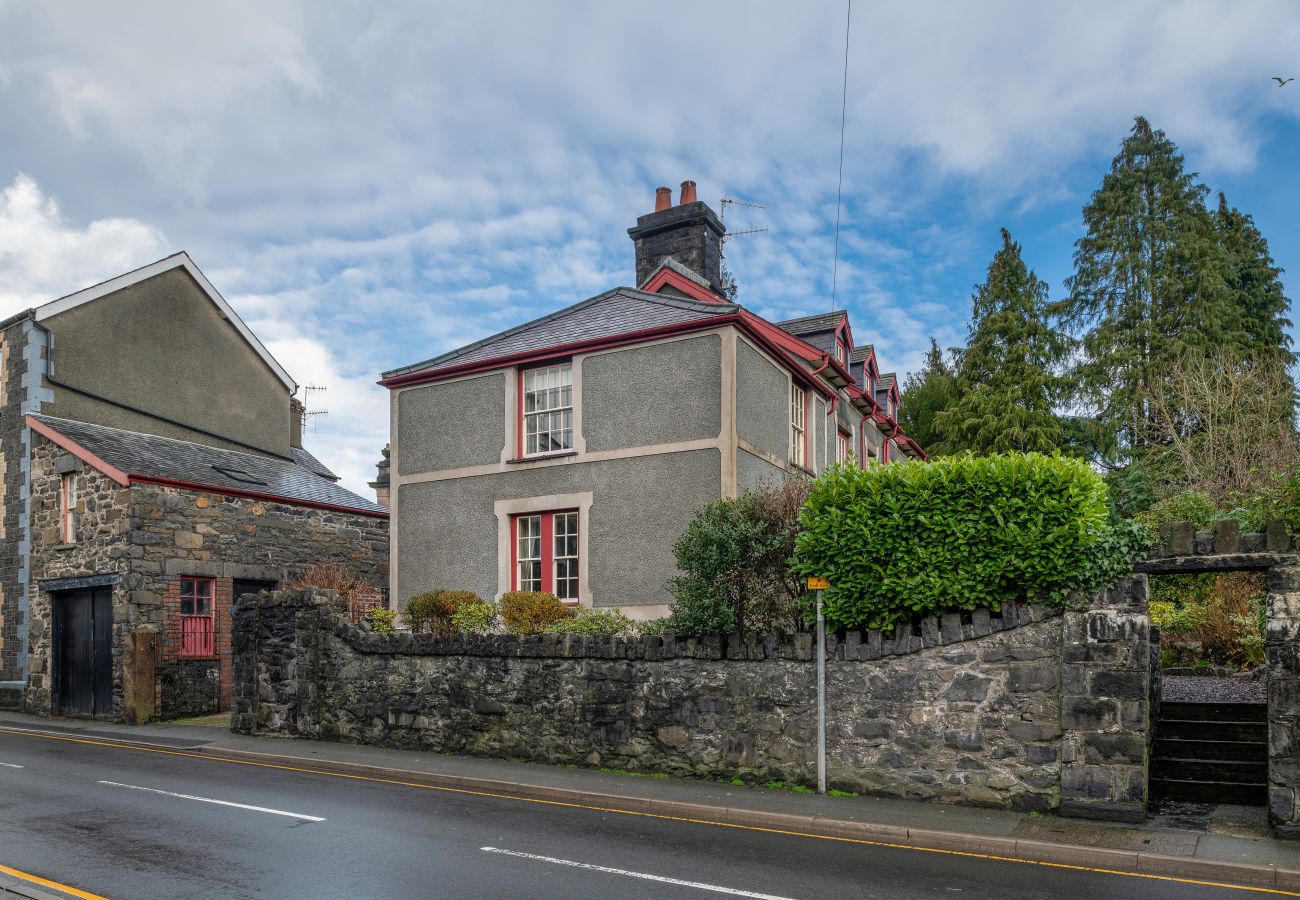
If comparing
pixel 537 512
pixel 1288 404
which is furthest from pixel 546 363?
pixel 1288 404

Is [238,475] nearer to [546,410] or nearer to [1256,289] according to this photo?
[546,410]

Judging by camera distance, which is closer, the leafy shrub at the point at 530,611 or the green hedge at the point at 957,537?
the green hedge at the point at 957,537

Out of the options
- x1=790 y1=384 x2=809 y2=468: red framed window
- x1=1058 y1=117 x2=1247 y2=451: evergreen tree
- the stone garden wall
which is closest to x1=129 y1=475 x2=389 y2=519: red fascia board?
the stone garden wall

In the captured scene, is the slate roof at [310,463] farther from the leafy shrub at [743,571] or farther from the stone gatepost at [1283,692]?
the stone gatepost at [1283,692]

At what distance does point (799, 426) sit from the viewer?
21250 mm

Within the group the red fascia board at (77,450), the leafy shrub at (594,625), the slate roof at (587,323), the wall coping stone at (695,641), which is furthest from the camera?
the red fascia board at (77,450)

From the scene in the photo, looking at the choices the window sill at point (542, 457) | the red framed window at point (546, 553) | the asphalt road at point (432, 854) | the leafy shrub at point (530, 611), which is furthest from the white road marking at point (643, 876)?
the window sill at point (542, 457)

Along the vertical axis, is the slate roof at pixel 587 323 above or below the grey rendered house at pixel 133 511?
above

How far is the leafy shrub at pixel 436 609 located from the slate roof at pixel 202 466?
23.1 feet

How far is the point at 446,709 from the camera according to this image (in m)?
15.2

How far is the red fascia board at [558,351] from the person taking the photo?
18.0 metres

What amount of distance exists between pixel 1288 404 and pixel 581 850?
2637 cm

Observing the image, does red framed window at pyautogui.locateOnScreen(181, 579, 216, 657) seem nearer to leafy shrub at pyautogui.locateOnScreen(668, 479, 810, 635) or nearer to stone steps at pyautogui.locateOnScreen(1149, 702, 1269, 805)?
leafy shrub at pyautogui.locateOnScreen(668, 479, 810, 635)

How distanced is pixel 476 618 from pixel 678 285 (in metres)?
10.3
